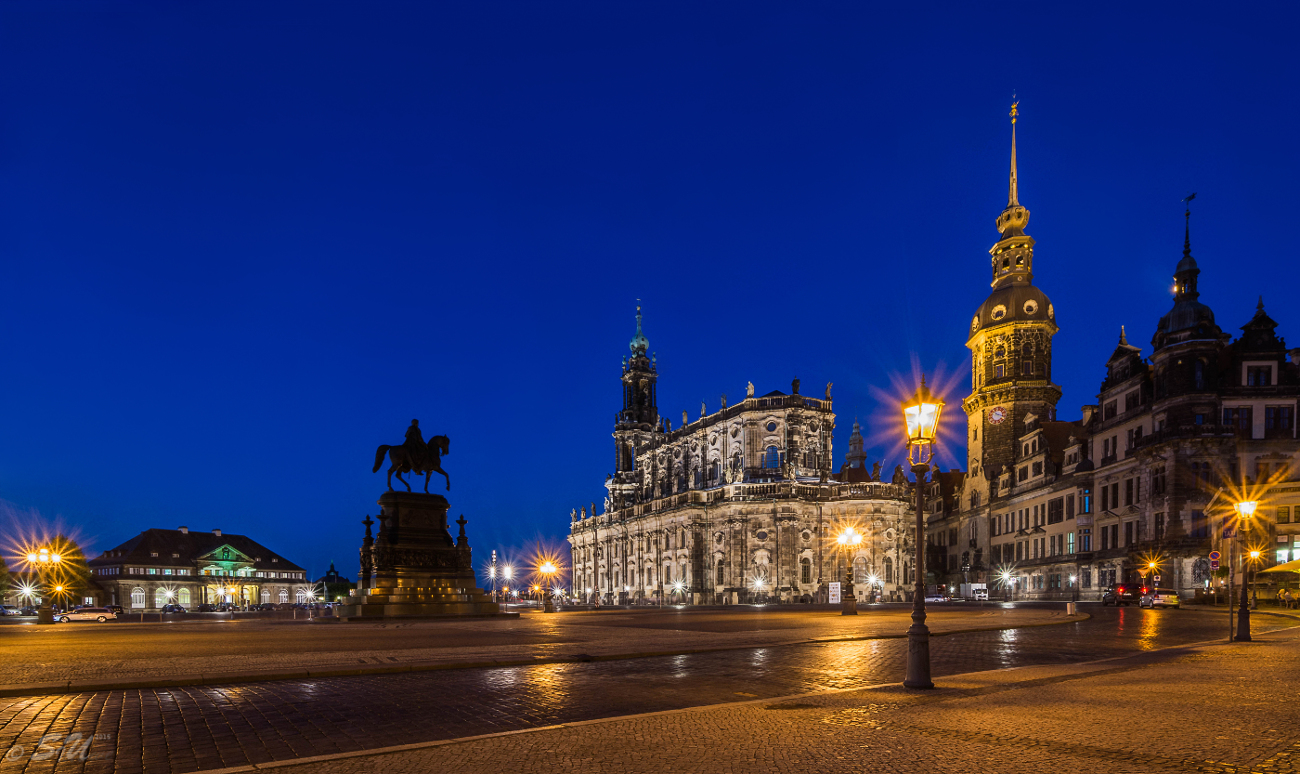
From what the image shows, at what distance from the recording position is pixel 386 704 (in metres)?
10.9

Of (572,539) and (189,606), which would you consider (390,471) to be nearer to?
(572,539)

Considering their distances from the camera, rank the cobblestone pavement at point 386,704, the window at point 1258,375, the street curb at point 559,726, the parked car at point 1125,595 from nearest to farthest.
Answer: the street curb at point 559,726 < the cobblestone pavement at point 386,704 < the parked car at point 1125,595 < the window at point 1258,375

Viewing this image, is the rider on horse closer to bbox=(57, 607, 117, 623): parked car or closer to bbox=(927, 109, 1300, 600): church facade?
bbox=(57, 607, 117, 623): parked car

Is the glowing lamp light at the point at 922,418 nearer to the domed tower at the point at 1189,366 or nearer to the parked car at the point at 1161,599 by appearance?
the parked car at the point at 1161,599

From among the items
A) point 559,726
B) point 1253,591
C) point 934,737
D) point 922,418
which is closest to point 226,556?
point 1253,591

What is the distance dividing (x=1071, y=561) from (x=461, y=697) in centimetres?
6608

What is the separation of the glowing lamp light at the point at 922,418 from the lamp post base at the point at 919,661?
9.13 feet

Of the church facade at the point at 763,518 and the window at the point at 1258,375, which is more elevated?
the window at the point at 1258,375

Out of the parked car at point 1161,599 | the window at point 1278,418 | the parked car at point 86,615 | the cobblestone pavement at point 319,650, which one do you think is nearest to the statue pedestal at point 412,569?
the cobblestone pavement at point 319,650

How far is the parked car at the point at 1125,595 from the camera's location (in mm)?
52562

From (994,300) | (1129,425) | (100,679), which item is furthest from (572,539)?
(100,679)

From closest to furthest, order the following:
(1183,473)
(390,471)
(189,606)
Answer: (390,471)
(1183,473)
(189,606)

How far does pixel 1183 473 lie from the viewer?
178 ft

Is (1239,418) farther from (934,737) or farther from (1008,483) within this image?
(934,737)
